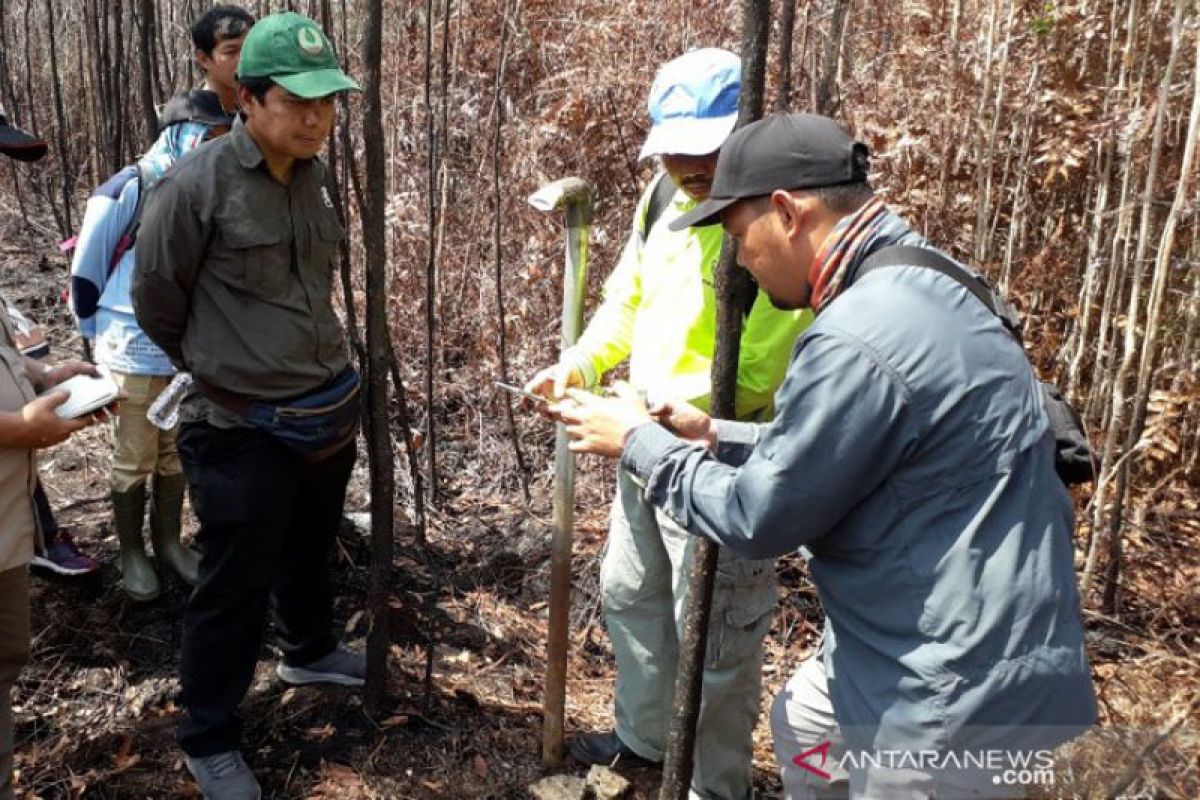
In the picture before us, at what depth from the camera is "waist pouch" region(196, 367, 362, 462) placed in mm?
2443

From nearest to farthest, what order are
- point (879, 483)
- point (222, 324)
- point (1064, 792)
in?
point (879, 483) < point (1064, 792) < point (222, 324)

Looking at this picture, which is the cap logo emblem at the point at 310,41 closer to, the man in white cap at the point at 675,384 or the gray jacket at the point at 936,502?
the man in white cap at the point at 675,384

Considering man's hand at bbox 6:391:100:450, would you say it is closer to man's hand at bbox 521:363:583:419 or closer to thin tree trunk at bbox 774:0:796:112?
man's hand at bbox 521:363:583:419

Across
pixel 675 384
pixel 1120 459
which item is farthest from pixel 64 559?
pixel 1120 459

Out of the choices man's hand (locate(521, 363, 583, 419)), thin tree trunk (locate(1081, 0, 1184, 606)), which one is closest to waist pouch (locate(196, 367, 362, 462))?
man's hand (locate(521, 363, 583, 419))

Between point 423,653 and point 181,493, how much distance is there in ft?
3.53

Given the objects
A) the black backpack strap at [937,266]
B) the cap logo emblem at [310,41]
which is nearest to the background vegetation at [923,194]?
the cap logo emblem at [310,41]

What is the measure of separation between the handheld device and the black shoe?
5.13 feet

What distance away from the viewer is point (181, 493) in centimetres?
349

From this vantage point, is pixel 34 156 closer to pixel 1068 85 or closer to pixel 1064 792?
pixel 1064 792

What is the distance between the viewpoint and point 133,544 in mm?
3361

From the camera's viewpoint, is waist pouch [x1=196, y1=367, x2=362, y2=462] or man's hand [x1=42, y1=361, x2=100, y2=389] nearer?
man's hand [x1=42, y1=361, x2=100, y2=389]

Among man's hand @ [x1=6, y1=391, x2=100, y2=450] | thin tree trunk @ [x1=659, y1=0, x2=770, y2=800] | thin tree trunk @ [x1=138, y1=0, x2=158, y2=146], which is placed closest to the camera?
thin tree trunk @ [x1=659, y1=0, x2=770, y2=800]

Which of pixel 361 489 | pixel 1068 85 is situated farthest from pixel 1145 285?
pixel 361 489
